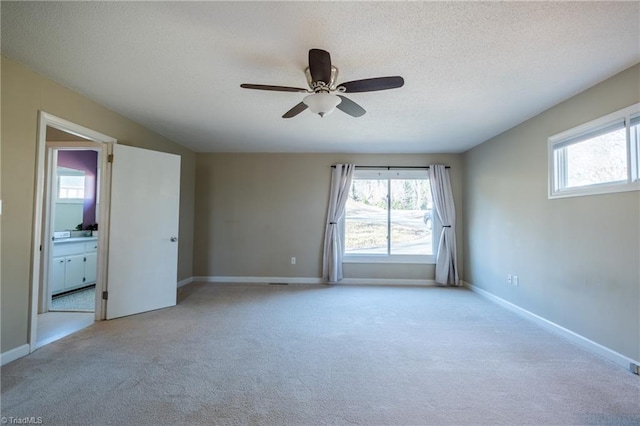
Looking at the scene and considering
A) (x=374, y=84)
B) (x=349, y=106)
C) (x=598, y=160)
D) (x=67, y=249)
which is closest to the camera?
(x=374, y=84)

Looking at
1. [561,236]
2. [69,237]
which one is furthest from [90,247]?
[561,236]

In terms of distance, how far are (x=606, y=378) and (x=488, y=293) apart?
2.24 meters

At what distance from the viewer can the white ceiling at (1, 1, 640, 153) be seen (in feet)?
5.62

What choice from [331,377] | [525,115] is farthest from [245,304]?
[525,115]

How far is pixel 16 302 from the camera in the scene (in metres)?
2.34

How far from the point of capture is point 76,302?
398 centimetres

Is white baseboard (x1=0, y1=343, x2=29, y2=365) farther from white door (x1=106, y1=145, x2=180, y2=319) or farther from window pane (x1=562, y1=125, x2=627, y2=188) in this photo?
window pane (x1=562, y1=125, x2=627, y2=188)

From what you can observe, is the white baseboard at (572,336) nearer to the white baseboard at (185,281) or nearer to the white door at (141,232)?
the white door at (141,232)

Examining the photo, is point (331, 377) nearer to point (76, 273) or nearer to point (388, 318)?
point (388, 318)

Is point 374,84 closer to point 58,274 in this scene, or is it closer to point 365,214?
point 365,214

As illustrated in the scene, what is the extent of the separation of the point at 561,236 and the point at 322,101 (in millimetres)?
2834

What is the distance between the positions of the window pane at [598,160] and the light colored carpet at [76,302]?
5.72 meters

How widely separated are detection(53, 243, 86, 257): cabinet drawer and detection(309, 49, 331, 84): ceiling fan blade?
451 centimetres

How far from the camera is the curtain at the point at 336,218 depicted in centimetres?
517
